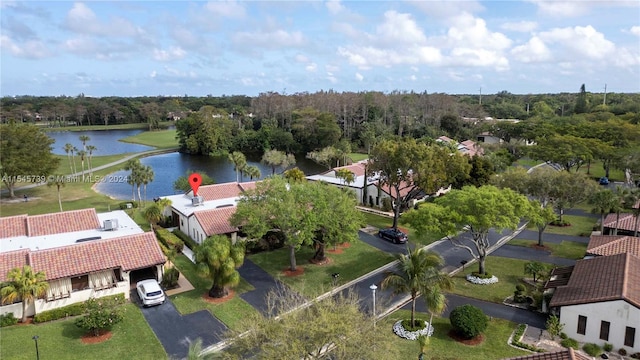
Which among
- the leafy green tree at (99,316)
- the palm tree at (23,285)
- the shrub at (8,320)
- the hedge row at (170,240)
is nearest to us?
the leafy green tree at (99,316)

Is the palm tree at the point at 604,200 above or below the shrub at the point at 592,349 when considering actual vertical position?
above

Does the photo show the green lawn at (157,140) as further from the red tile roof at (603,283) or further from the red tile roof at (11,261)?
the red tile roof at (603,283)

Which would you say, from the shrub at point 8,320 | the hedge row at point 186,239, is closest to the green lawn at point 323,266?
the hedge row at point 186,239

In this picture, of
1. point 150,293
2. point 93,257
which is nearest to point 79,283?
point 93,257

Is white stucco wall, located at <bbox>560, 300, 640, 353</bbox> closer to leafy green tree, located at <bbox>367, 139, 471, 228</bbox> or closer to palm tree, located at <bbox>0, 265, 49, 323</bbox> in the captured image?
leafy green tree, located at <bbox>367, 139, 471, 228</bbox>

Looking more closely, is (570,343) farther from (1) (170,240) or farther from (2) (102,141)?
(2) (102,141)

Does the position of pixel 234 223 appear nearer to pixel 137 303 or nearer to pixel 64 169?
pixel 137 303

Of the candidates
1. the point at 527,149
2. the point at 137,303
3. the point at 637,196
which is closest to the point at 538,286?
the point at 637,196
